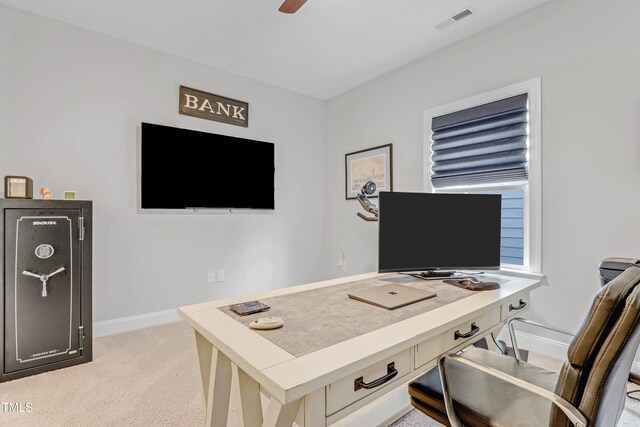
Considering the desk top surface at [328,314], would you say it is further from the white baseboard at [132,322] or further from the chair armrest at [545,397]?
the white baseboard at [132,322]

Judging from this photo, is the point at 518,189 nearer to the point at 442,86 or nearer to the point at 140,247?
the point at 442,86

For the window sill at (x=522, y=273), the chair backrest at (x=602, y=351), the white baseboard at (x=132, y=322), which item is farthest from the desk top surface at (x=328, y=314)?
the white baseboard at (x=132, y=322)

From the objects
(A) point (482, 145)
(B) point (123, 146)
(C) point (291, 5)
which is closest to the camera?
(C) point (291, 5)

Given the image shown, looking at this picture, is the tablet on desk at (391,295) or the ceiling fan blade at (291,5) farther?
the ceiling fan blade at (291,5)

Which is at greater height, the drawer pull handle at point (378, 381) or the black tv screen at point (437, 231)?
the black tv screen at point (437, 231)

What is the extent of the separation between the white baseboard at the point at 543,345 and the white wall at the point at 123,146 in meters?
2.60

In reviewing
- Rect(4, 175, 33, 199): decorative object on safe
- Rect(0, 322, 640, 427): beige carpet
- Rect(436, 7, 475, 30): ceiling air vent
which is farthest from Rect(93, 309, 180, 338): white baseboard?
Rect(436, 7, 475, 30): ceiling air vent

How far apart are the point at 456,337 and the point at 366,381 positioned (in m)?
0.56

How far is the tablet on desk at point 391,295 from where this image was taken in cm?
138

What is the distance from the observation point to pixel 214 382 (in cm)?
124

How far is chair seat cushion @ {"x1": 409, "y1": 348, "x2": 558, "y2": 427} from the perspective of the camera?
42.3 inches

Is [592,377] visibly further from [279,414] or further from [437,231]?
[437,231]

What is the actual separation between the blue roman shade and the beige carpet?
4.95ft

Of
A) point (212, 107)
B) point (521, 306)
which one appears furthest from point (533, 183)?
point (212, 107)
